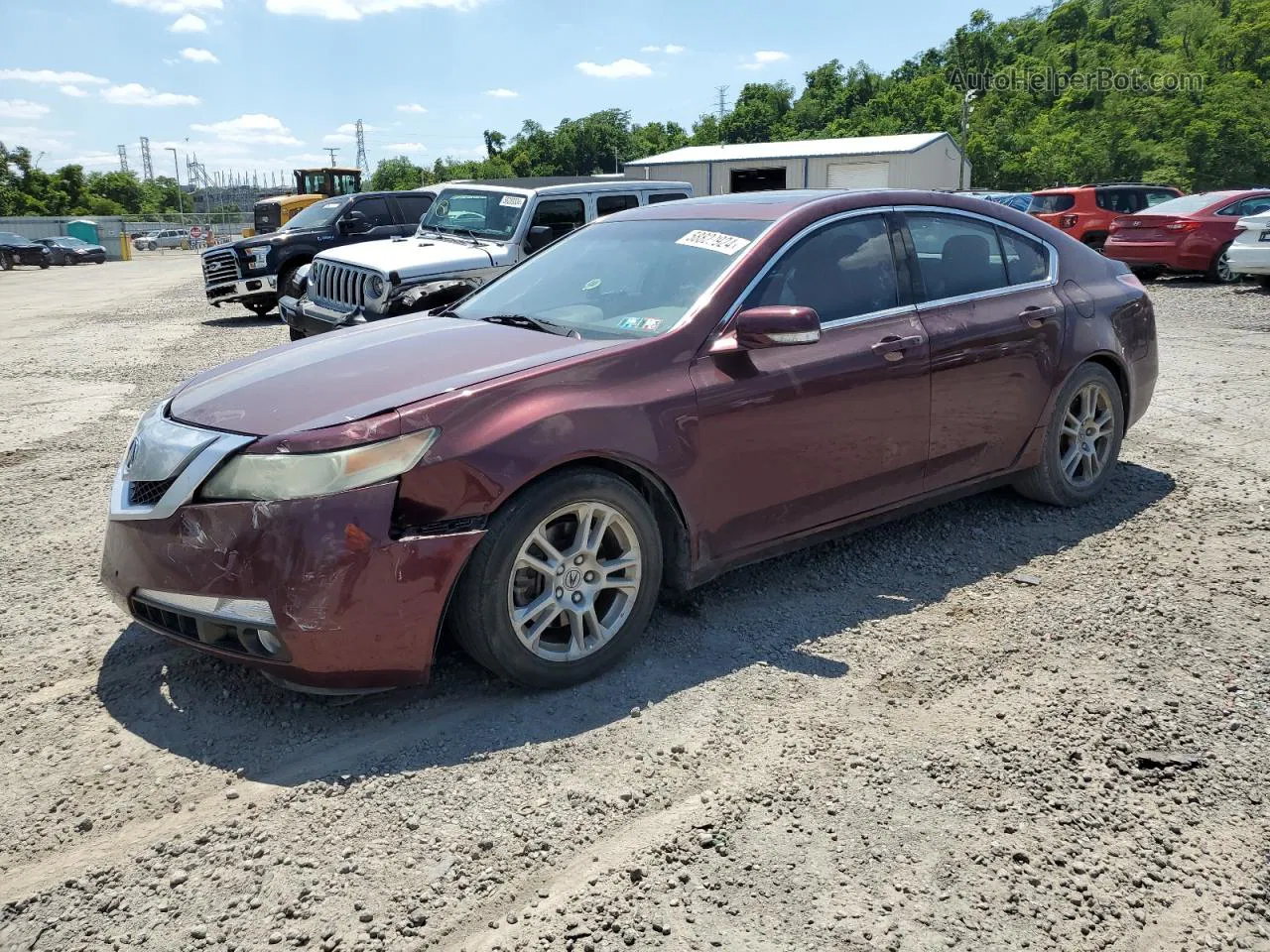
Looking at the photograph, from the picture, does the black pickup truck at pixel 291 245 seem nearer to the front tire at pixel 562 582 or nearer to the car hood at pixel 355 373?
the car hood at pixel 355 373

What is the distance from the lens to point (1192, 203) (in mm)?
17562

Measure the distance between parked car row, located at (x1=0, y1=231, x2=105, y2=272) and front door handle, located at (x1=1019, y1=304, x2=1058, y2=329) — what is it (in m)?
44.4

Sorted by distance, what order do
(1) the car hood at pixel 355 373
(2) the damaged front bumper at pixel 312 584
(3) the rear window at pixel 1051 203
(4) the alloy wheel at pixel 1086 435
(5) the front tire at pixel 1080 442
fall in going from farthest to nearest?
(3) the rear window at pixel 1051 203 < (4) the alloy wheel at pixel 1086 435 < (5) the front tire at pixel 1080 442 < (1) the car hood at pixel 355 373 < (2) the damaged front bumper at pixel 312 584

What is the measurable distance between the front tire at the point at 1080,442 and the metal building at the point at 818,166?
1772 inches

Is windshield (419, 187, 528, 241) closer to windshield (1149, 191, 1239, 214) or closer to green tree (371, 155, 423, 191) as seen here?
windshield (1149, 191, 1239, 214)

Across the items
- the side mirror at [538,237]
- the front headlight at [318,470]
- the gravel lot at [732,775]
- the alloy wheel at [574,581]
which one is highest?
the side mirror at [538,237]

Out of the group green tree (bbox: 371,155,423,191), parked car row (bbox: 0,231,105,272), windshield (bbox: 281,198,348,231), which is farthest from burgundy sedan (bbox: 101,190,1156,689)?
green tree (bbox: 371,155,423,191)

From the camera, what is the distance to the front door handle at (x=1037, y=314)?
193 inches

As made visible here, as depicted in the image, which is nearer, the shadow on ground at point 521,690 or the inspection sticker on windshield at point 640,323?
the shadow on ground at point 521,690

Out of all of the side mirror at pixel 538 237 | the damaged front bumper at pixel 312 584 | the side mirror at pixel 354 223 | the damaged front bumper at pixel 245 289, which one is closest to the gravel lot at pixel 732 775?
the damaged front bumper at pixel 312 584

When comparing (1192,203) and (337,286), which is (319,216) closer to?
(337,286)

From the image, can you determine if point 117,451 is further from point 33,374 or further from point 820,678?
point 820,678

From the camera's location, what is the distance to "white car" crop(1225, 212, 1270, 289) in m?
14.7

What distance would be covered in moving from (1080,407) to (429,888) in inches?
164
